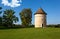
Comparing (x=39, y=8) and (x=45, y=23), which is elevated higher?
(x=39, y=8)

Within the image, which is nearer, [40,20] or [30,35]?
[30,35]

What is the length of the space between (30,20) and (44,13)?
15615 millimetres

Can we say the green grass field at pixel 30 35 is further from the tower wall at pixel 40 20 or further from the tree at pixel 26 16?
the tree at pixel 26 16

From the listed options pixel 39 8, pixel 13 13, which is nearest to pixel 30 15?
pixel 13 13

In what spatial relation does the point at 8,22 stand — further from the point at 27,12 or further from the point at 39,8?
the point at 39,8

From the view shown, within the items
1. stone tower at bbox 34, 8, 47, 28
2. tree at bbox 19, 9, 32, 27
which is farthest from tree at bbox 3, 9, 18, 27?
stone tower at bbox 34, 8, 47, 28

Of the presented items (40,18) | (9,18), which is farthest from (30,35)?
(9,18)

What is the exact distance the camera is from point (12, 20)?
75.9 meters

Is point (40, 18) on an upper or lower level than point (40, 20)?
upper

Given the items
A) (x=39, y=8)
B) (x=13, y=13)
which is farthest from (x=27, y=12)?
(x=39, y=8)

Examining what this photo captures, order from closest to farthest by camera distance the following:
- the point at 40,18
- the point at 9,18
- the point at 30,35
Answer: the point at 30,35, the point at 40,18, the point at 9,18

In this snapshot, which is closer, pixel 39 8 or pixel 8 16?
pixel 39 8

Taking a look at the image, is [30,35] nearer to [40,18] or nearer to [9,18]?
[40,18]

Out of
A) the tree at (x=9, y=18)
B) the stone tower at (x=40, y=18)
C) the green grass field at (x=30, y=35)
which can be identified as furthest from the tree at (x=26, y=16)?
the green grass field at (x=30, y=35)
